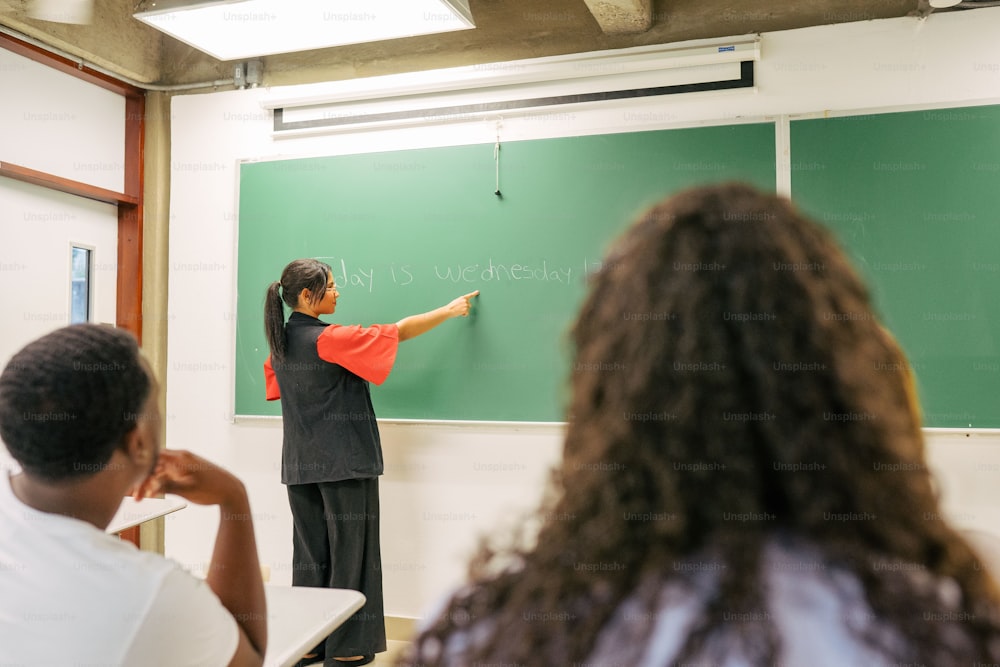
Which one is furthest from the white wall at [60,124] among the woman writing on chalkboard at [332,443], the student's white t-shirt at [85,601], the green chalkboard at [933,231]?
the green chalkboard at [933,231]

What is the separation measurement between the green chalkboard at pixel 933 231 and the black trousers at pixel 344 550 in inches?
84.6

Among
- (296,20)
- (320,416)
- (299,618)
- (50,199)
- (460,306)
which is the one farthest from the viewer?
(50,199)

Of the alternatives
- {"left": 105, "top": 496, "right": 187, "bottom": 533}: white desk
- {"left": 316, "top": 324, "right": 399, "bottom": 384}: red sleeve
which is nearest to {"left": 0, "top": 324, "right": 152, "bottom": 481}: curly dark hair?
{"left": 105, "top": 496, "right": 187, "bottom": 533}: white desk

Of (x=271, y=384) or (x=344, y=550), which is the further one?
(x=271, y=384)

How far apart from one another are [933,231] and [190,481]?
2.69 m

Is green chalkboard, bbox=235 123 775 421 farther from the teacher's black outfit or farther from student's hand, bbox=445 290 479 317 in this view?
the teacher's black outfit

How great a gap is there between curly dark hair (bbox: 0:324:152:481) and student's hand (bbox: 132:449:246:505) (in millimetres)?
153

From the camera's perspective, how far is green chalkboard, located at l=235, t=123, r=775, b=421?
3.08m

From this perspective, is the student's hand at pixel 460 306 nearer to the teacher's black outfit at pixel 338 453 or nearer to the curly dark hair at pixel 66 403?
the teacher's black outfit at pixel 338 453

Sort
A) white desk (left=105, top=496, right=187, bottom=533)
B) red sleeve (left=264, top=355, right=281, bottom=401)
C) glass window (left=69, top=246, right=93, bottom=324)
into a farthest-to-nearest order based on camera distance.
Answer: glass window (left=69, top=246, right=93, bottom=324)
red sleeve (left=264, top=355, right=281, bottom=401)
white desk (left=105, top=496, right=187, bottom=533)

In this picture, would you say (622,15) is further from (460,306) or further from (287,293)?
(287,293)

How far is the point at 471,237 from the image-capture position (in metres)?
3.27

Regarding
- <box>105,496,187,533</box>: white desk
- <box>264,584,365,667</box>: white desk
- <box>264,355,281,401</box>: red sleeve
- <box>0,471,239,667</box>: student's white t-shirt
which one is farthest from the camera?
<box>264,355,281,401</box>: red sleeve

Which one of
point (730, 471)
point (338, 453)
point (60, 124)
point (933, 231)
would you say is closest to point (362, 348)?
point (338, 453)
